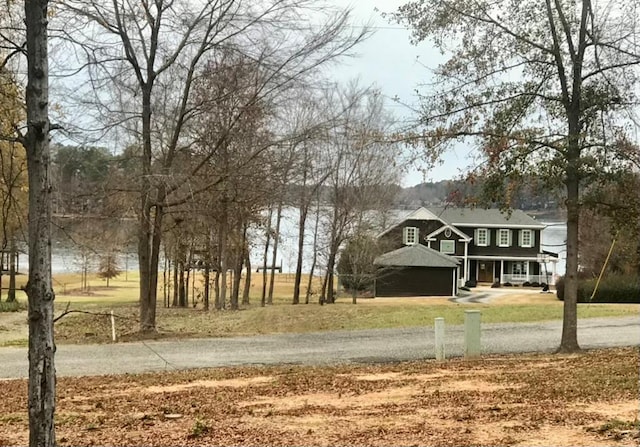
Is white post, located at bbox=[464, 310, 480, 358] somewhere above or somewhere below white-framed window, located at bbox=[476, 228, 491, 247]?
below

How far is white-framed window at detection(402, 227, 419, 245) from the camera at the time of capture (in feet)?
178

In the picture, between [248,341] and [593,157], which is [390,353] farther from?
[593,157]

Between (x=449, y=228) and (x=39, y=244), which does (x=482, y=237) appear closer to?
(x=449, y=228)

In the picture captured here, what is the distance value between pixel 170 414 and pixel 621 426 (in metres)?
4.32

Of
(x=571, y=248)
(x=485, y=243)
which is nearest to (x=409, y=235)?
(x=485, y=243)

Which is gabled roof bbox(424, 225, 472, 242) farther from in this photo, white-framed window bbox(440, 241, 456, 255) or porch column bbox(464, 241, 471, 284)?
white-framed window bbox(440, 241, 456, 255)

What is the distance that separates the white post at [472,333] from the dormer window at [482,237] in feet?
144

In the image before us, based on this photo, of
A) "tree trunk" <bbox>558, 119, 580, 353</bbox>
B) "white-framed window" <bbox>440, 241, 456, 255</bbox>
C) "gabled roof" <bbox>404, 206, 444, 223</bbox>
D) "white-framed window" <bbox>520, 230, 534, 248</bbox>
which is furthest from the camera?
"white-framed window" <bbox>520, 230, 534, 248</bbox>

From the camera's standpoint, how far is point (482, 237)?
56875mm

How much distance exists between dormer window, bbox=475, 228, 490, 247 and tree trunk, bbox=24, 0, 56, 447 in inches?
2164

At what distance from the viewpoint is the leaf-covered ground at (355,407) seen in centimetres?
571

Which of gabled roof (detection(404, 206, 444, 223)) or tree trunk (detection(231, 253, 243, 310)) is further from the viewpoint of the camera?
gabled roof (detection(404, 206, 444, 223))

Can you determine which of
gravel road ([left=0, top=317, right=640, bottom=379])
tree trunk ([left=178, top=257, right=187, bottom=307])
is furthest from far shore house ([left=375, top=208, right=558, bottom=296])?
gravel road ([left=0, top=317, right=640, bottom=379])

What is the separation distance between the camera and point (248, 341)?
18.4m
